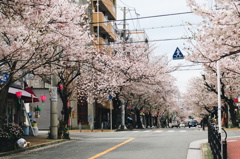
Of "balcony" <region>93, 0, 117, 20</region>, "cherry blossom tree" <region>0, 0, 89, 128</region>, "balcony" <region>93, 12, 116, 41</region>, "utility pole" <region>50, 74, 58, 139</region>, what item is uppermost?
"balcony" <region>93, 0, 117, 20</region>

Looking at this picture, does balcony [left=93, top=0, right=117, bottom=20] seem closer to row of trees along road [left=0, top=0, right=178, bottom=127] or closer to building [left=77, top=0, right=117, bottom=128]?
building [left=77, top=0, right=117, bottom=128]

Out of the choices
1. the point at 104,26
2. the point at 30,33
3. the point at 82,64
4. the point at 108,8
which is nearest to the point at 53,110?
the point at 82,64

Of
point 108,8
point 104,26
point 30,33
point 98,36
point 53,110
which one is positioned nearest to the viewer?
point 30,33

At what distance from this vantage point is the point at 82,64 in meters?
21.0

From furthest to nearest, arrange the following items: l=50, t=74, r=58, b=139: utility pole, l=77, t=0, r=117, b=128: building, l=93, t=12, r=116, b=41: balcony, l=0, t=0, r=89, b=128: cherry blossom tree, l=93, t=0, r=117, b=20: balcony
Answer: l=93, t=0, r=117, b=20: balcony → l=93, t=12, r=116, b=41: balcony → l=77, t=0, r=117, b=128: building → l=50, t=74, r=58, b=139: utility pole → l=0, t=0, r=89, b=128: cherry blossom tree

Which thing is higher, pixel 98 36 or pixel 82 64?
pixel 98 36

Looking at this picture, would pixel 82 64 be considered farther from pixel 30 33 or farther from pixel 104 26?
pixel 104 26

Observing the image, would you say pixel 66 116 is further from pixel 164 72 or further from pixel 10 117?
pixel 164 72

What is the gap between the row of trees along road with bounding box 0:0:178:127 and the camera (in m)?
17.3

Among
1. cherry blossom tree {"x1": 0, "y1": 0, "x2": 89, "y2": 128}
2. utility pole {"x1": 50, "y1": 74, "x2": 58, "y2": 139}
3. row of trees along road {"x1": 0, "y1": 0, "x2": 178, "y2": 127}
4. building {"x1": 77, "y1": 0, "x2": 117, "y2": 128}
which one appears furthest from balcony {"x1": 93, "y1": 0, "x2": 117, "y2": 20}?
cherry blossom tree {"x1": 0, "y1": 0, "x2": 89, "y2": 128}

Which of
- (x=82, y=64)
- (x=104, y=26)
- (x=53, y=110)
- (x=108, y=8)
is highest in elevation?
(x=108, y=8)

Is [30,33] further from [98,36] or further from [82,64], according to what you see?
[98,36]

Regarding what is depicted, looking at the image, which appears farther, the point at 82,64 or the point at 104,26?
the point at 104,26

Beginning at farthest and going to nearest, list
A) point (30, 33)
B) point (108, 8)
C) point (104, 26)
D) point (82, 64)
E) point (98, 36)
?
point (108, 8)
point (104, 26)
point (98, 36)
point (82, 64)
point (30, 33)
